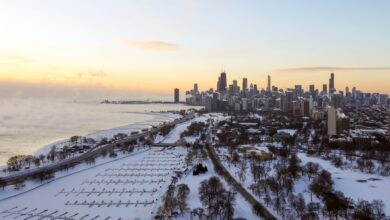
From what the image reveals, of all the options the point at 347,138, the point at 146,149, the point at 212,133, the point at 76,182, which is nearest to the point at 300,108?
the point at 212,133

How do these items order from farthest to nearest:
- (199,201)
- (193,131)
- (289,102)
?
(289,102), (193,131), (199,201)

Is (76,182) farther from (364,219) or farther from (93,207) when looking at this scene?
(364,219)

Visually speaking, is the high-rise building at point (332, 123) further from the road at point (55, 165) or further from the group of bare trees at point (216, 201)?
the group of bare trees at point (216, 201)

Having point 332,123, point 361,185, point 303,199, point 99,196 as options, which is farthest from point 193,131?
point 303,199

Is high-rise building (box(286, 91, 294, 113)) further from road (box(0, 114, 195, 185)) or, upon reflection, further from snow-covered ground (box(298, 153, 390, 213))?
snow-covered ground (box(298, 153, 390, 213))

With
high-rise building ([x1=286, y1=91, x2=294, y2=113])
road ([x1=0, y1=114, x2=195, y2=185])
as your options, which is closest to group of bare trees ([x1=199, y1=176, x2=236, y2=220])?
road ([x1=0, y1=114, x2=195, y2=185])

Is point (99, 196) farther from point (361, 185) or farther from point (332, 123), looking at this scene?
point (332, 123)
